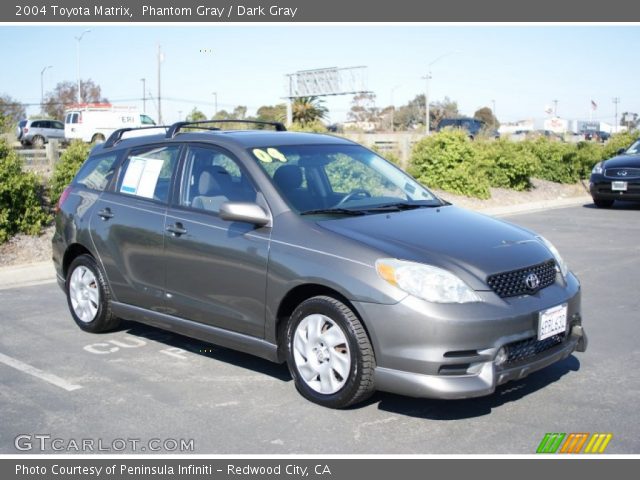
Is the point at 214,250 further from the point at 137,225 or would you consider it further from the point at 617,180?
the point at 617,180

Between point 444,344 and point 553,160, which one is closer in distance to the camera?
point 444,344

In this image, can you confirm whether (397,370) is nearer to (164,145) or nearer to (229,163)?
(229,163)

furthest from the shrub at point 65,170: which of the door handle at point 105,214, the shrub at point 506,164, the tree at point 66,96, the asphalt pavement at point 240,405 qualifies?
the tree at point 66,96

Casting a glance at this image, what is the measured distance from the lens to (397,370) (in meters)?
4.60

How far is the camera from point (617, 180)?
672 inches

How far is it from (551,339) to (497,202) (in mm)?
13456

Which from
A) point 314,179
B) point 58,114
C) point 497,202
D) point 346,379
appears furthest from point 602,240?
point 58,114

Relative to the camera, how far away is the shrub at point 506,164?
19.2m

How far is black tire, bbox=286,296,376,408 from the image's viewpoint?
15.4 feet

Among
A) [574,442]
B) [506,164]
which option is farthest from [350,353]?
[506,164]

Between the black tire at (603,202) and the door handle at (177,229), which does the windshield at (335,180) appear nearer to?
the door handle at (177,229)

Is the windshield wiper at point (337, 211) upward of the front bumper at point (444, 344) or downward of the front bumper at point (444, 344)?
upward

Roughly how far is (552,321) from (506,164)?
49.0 feet

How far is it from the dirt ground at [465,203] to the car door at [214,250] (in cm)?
529
